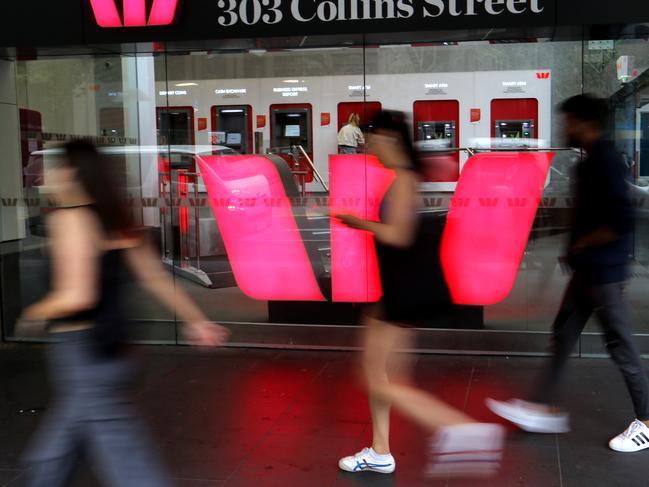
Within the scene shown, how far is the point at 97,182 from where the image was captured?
3074 mm

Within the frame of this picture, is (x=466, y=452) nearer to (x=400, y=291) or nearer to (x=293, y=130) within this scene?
(x=400, y=291)

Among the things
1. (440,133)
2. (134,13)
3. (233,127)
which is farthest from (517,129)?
(134,13)

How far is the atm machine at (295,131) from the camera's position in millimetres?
6711

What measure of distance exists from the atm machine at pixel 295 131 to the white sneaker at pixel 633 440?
331 centimetres

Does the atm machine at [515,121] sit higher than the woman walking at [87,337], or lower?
higher

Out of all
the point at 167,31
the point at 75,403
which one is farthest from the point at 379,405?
the point at 167,31

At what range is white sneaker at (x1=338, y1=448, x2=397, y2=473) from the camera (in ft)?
13.6

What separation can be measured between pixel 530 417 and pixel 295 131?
126 inches

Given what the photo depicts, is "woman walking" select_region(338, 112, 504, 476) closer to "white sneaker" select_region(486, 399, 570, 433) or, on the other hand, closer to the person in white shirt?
"white sneaker" select_region(486, 399, 570, 433)

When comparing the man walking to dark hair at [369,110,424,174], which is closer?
dark hair at [369,110,424,174]

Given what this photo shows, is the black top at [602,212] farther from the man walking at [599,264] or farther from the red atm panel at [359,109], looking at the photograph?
the red atm panel at [359,109]

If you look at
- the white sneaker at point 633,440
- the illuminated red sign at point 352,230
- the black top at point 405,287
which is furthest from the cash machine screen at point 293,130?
the white sneaker at point 633,440

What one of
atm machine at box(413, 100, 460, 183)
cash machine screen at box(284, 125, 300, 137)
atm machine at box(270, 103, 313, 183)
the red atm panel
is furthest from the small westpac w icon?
Answer: atm machine at box(413, 100, 460, 183)

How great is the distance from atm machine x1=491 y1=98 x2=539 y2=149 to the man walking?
2.02m
